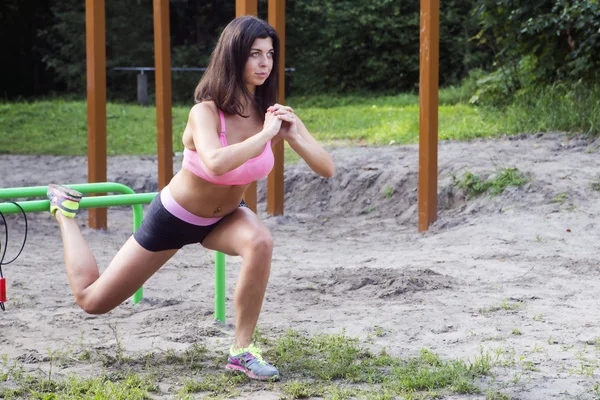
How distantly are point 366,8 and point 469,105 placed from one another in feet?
27.2

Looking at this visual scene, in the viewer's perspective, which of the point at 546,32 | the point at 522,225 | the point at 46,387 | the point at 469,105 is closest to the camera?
the point at 46,387

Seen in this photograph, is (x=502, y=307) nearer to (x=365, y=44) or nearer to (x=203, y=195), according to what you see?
(x=203, y=195)

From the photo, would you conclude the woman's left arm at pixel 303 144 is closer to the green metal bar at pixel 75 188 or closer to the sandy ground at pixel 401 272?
the sandy ground at pixel 401 272

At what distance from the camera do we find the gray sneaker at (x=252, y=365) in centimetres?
352

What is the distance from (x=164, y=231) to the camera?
3.57 m

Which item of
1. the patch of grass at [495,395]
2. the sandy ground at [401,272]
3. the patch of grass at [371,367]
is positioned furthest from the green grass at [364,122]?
the patch of grass at [495,395]

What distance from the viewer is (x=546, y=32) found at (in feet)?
35.1

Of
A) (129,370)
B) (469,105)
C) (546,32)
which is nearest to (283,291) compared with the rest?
(129,370)

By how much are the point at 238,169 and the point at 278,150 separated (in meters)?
4.57

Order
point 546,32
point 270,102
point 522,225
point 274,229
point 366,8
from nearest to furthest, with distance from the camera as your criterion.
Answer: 1. point 270,102
2. point 522,225
3. point 274,229
4. point 546,32
5. point 366,8

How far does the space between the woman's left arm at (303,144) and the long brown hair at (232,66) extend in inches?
8.2

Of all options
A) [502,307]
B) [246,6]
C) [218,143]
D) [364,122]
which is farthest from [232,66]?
[364,122]

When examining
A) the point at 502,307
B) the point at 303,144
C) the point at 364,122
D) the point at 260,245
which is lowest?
the point at 502,307

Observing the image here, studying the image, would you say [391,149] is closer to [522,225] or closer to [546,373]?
[522,225]
